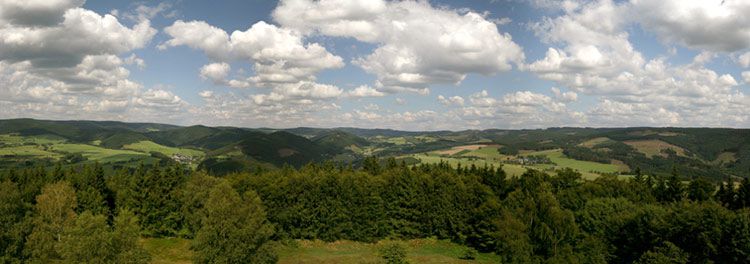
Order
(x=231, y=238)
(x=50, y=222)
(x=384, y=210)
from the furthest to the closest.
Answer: (x=384, y=210) < (x=50, y=222) < (x=231, y=238)

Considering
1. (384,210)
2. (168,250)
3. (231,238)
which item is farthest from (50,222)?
(384,210)

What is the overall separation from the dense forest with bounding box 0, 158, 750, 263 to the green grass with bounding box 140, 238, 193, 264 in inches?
70.0

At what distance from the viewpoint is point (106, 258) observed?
133 feet

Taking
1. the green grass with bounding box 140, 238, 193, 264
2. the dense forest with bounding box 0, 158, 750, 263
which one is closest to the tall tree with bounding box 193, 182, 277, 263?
the dense forest with bounding box 0, 158, 750, 263

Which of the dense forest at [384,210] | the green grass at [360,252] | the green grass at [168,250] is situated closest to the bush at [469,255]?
the green grass at [360,252]

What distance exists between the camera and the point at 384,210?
8219 cm

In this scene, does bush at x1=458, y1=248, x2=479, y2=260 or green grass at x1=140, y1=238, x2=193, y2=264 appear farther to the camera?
bush at x1=458, y1=248, x2=479, y2=260

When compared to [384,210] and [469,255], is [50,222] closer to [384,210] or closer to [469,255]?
[384,210]

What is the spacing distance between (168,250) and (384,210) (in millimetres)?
37998

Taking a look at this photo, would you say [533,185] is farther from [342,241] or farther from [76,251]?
[76,251]

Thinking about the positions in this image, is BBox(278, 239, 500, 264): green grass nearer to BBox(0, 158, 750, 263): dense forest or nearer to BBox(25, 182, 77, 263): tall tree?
BBox(0, 158, 750, 263): dense forest

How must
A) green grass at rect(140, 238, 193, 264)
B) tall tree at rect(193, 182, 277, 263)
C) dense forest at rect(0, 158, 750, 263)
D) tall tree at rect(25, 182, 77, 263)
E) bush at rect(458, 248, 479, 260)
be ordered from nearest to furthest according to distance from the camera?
1. tall tree at rect(193, 182, 277, 263)
2. dense forest at rect(0, 158, 750, 263)
3. tall tree at rect(25, 182, 77, 263)
4. green grass at rect(140, 238, 193, 264)
5. bush at rect(458, 248, 479, 260)

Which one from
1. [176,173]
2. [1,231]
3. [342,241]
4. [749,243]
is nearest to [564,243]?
[749,243]

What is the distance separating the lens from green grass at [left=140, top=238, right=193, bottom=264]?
219 ft
